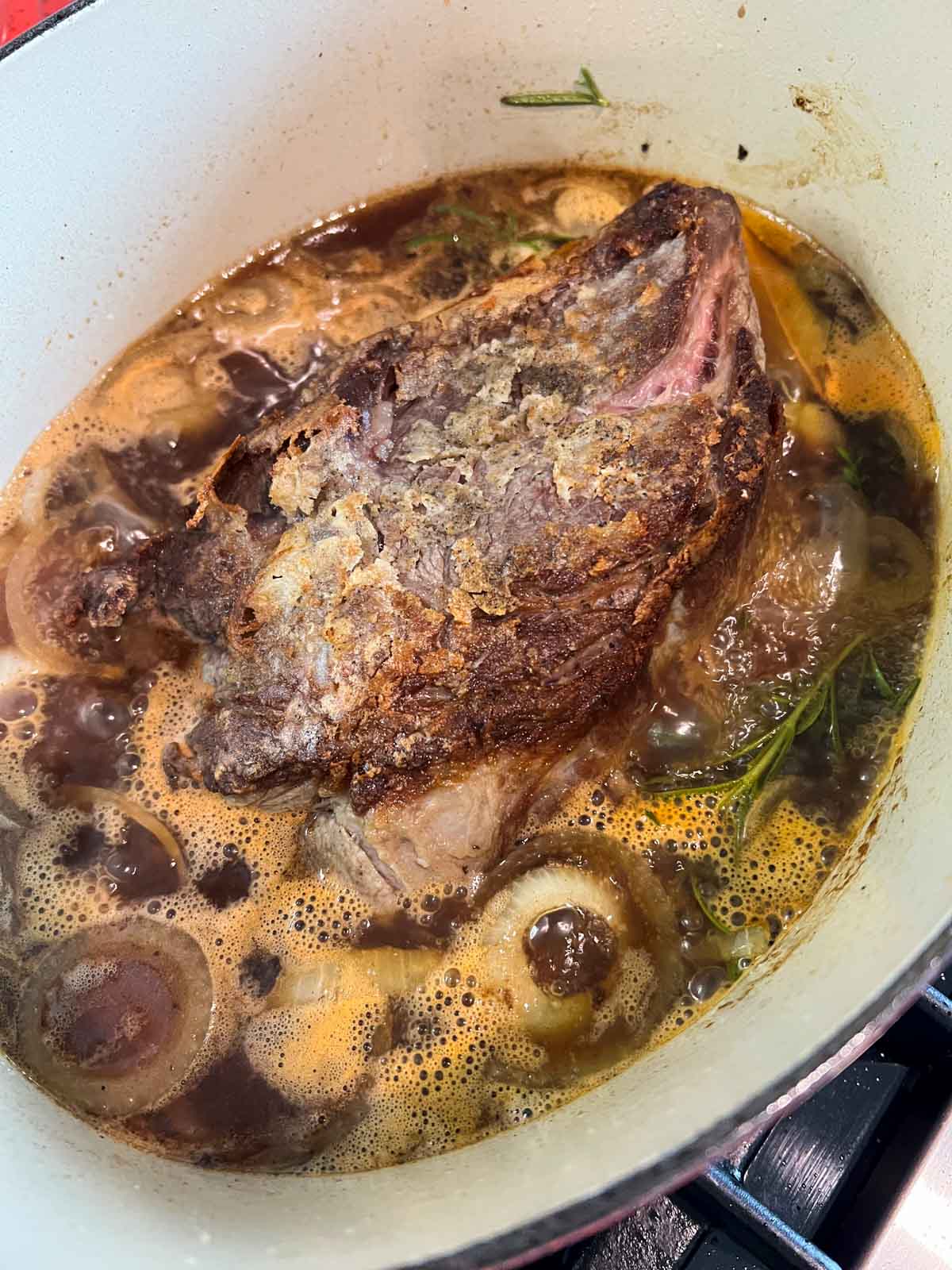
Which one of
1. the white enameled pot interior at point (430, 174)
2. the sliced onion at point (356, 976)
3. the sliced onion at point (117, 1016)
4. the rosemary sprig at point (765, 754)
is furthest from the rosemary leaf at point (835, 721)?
the sliced onion at point (117, 1016)

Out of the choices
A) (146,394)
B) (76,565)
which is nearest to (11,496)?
(76,565)

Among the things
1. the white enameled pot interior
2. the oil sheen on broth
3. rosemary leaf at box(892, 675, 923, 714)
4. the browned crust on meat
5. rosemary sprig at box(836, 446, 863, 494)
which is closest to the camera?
the white enameled pot interior

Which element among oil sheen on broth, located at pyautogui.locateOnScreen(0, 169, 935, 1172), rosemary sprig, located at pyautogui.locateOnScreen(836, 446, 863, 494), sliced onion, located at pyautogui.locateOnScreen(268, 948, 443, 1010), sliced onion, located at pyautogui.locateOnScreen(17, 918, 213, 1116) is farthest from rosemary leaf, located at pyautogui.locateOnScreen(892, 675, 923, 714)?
sliced onion, located at pyautogui.locateOnScreen(17, 918, 213, 1116)

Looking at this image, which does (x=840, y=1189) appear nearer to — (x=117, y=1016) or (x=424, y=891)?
(x=424, y=891)

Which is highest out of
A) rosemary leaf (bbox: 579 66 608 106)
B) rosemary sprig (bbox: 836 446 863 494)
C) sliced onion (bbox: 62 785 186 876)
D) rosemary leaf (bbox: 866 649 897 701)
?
rosemary leaf (bbox: 579 66 608 106)

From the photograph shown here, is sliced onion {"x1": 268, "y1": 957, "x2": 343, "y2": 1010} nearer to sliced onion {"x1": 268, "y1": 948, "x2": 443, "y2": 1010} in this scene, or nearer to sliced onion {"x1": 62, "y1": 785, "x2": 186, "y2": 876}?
sliced onion {"x1": 268, "y1": 948, "x2": 443, "y2": 1010}

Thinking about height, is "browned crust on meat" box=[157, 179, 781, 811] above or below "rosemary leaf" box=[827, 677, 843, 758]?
above

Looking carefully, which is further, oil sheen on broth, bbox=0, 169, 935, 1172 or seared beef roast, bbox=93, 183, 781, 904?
oil sheen on broth, bbox=0, 169, 935, 1172

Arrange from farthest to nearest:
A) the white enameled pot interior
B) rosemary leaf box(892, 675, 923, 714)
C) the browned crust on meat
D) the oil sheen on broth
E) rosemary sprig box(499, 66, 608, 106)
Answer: rosemary sprig box(499, 66, 608, 106) → rosemary leaf box(892, 675, 923, 714) → the oil sheen on broth → the browned crust on meat → the white enameled pot interior

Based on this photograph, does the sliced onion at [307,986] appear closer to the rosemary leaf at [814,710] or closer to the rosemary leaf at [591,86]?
the rosemary leaf at [814,710]
